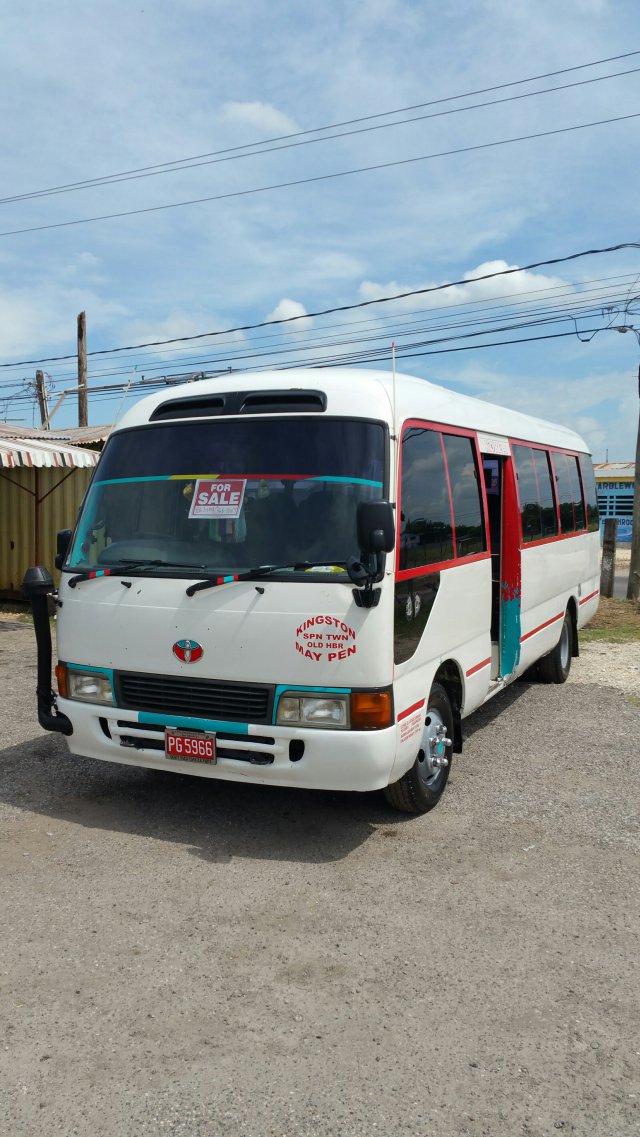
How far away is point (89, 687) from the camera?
500 cm

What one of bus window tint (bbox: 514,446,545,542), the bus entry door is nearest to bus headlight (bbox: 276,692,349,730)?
the bus entry door

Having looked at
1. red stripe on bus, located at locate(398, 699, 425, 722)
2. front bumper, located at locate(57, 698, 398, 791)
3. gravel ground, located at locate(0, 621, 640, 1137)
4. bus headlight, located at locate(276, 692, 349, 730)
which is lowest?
gravel ground, located at locate(0, 621, 640, 1137)

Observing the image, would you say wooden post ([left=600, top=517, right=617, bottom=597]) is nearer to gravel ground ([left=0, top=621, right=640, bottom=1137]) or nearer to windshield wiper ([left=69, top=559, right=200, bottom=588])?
gravel ground ([left=0, top=621, right=640, bottom=1137])

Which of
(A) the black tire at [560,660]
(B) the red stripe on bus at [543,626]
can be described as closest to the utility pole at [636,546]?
(A) the black tire at [560,660]

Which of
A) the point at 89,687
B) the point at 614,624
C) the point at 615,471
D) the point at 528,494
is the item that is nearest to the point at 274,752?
the point at 89,687

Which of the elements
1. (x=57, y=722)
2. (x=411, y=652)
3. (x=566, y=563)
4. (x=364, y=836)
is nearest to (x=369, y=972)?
(x=364, y=836)

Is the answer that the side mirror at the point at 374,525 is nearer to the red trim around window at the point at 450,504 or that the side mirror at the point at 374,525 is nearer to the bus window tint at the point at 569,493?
the red trim around window at the point at 450,504

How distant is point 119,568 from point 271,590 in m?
0.98

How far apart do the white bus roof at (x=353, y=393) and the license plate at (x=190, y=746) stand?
1.87 metres

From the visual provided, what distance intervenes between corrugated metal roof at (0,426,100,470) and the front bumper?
8.05 meters

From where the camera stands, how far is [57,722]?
516cm

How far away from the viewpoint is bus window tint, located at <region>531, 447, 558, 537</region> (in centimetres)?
813

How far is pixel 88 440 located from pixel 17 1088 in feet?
49.5

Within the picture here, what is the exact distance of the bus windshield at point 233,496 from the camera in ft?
15.1
